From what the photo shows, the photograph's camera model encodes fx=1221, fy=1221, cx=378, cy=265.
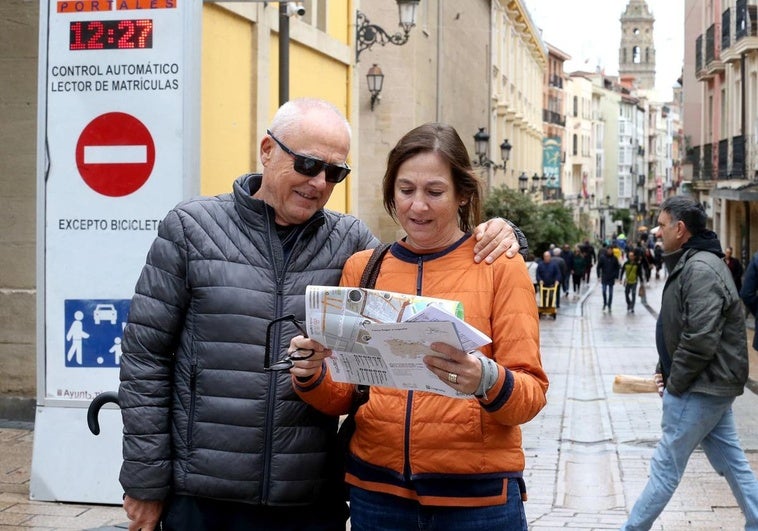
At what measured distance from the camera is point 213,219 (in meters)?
3.73

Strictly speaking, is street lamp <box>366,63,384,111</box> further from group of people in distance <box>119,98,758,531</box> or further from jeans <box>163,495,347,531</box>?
jeans <box>163,495,347,531</box>

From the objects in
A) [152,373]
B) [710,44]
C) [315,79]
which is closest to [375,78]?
[315,79]

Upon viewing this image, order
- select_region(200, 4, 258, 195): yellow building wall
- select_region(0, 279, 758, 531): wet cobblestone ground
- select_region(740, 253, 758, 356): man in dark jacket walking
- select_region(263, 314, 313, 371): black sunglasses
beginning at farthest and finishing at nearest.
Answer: select_region(740, 253, 758, 356): man in dark jacket walking < select_region(200, 4, 258, 195): yellow building wall < select_region(0, 279, 758, 531): wet cobblestone ground < select_region(263, 314, 313, 371): black sunglasses

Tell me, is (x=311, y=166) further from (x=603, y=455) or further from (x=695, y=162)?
(x=695, y=162)

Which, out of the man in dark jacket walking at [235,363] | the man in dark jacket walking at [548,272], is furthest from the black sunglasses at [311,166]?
the man in dark jacket walking at [548,272]

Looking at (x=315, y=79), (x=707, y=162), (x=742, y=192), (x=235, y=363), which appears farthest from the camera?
(x=707, y=162)

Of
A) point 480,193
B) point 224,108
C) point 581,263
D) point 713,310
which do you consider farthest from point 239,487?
point 581,263

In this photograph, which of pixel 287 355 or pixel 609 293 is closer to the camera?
pixel 287 355

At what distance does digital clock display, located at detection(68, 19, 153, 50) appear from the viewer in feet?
22.3

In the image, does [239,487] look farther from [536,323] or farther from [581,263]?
[581,263]

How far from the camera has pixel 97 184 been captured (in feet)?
22.8

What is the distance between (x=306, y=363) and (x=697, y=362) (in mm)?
3367

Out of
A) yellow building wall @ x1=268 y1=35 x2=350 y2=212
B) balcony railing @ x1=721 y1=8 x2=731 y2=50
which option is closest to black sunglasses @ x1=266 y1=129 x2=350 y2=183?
yellow building wall @ x1=268 y1=35 x2=350 y2=212

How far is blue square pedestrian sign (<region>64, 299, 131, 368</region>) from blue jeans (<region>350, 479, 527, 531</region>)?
3.74 meters
